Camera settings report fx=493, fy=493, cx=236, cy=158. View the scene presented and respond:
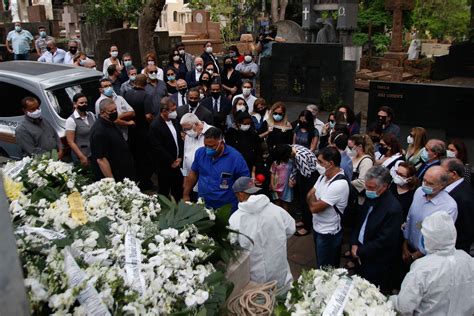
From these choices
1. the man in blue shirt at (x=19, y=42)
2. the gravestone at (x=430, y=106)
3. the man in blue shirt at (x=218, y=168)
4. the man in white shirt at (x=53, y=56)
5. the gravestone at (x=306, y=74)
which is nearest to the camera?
the man in blue shirt at (x=218, y=168)

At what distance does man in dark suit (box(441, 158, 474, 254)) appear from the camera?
472cm

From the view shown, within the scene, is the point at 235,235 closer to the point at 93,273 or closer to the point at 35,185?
the point at 93,273

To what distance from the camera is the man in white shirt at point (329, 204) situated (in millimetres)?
5051

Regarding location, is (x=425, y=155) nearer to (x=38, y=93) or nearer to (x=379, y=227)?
(x=379, y=227)

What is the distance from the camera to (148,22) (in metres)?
13.5

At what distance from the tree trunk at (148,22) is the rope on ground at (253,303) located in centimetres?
1164

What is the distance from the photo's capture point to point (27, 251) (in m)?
2.27

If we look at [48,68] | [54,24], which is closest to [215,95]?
[48,68]

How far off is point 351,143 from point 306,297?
3782 millimetres

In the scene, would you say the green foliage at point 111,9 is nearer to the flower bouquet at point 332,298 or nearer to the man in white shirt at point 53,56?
the man in white shirt at point 53,56

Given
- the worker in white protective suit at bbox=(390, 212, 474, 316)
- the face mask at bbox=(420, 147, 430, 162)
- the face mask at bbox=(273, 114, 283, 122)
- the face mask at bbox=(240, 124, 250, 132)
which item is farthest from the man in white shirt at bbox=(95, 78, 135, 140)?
the worker in white protective suit at bbox=(390, 212, 474, 316)

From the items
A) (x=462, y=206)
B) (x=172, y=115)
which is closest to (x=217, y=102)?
(x=172, y=115)

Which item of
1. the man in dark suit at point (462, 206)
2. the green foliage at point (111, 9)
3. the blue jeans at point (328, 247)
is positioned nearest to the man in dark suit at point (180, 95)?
the blue jeans at point (328, 247)

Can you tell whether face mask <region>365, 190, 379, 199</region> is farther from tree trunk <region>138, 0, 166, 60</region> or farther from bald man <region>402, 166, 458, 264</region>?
tree trunk <region>138, 0, 166, 60</region>
